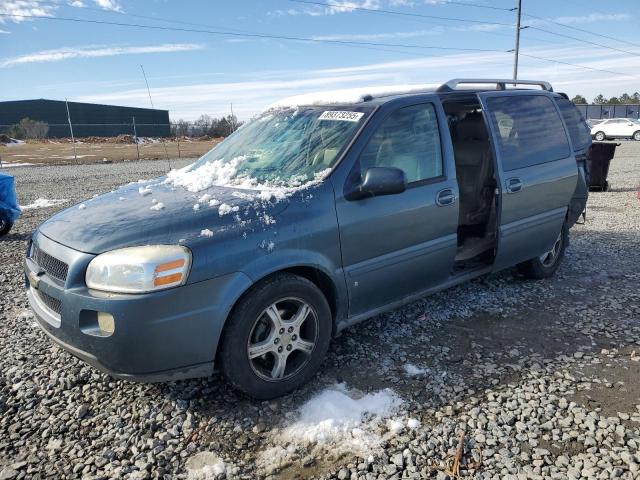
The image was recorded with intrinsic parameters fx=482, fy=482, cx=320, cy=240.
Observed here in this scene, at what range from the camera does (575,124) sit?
581cm

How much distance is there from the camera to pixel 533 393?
2.98 metres

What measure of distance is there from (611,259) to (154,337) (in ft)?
17.8

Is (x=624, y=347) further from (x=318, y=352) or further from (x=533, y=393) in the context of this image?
(x=318, y=352)

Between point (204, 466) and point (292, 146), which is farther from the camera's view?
point (292, 146)

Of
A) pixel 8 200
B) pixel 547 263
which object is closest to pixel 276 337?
pixel 547 263

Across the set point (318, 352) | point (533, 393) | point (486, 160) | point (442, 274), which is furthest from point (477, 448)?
point (486, 160)

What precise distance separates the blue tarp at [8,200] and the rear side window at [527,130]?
7027 millimetres

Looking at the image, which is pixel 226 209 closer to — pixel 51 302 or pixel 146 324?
pixel 146 324

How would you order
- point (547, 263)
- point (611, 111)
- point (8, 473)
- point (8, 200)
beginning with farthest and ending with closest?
point (611, 111) < point (8, 200) < point (547, 263) < point (8, 473)

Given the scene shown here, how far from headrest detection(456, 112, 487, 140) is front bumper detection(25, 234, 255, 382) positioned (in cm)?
302

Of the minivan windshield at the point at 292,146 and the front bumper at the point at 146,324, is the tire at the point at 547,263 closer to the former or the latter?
the minivan windshield at the point at 292,146

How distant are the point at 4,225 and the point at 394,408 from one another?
7145 mm

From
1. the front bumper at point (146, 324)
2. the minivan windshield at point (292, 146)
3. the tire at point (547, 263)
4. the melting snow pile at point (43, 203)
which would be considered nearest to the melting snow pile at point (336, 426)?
the front bumper at point (146, 324)

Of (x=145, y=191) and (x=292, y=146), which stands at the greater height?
(x=292, y=146)
